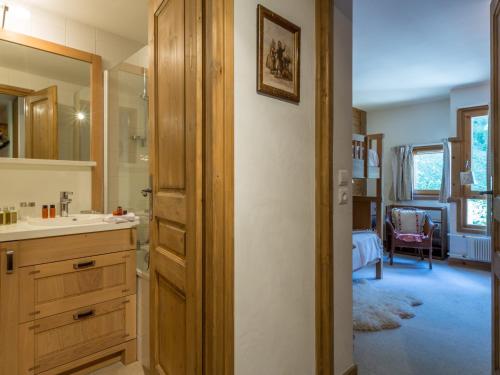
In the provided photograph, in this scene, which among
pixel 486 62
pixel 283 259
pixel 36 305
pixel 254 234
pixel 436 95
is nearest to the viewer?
pixel 254 234

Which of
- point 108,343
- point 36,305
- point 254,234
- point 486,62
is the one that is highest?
point 486,62

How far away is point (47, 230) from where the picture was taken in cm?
168

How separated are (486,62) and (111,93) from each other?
14.1 feet

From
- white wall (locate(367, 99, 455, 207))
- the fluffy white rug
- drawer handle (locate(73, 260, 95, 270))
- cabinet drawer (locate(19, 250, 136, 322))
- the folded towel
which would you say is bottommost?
the fluffy white rug

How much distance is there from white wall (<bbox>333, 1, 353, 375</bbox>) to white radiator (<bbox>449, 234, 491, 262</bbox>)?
3894mm

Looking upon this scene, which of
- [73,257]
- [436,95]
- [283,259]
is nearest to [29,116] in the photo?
[73,257]

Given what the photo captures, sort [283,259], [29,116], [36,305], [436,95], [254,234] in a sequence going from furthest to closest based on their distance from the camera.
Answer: [436,95]
[29,116]
[36,305]
[283,259]
[254,234]

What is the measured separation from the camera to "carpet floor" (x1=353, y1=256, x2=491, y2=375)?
1995mm

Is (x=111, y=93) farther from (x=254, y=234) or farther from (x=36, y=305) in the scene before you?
(x=254, y=234)

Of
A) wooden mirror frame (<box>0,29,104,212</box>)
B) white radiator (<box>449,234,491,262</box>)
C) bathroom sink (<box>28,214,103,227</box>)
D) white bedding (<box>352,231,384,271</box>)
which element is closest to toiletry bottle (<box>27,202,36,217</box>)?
bathroom sink (<box>28,214,103,227</box>)

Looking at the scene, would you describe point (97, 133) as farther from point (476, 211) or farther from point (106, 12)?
point (476, 211)

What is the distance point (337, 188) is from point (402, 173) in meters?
4.64

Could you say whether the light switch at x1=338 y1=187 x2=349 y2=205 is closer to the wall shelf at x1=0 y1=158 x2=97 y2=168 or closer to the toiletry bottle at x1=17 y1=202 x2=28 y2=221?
the wall shelf at x1=0 y1=158 x2=97 y2=168

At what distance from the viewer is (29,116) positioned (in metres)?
2.18
